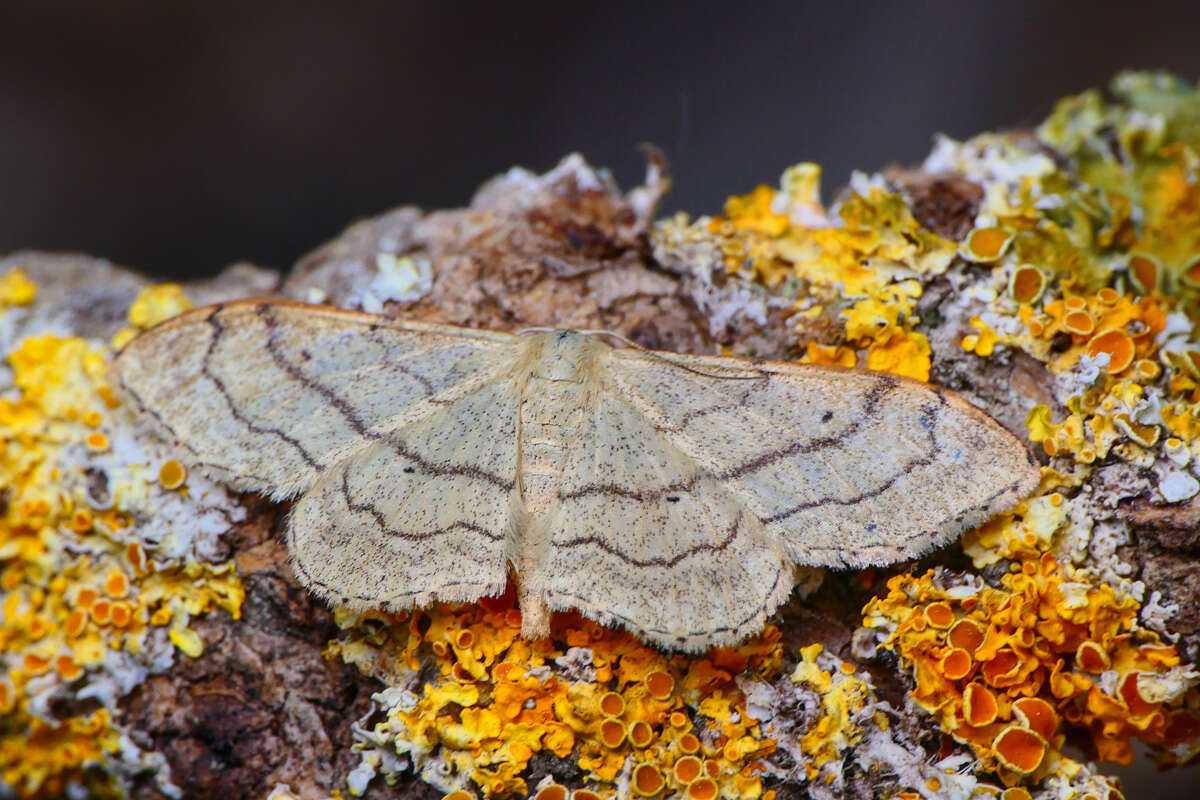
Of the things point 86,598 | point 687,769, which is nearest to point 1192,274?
point 687,769

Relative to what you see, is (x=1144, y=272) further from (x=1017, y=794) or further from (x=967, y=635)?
(x=1017, y=794)

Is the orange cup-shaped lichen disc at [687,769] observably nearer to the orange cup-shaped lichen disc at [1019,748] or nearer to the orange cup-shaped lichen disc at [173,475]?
the orange cup-shaped lichen disc at [1019,748]

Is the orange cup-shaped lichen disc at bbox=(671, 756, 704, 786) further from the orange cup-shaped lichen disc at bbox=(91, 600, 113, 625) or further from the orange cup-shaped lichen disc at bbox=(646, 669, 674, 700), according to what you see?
the orange cup-shaped lichen disc at bbox=(91, 600, 113, 625)

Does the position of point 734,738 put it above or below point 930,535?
below

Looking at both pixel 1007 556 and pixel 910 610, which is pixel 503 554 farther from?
pixel 1007 556

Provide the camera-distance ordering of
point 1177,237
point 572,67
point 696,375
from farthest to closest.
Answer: point 572,67 → point 1177,237 → point 696,375

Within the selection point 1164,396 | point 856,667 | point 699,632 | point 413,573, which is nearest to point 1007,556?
point 856,667
